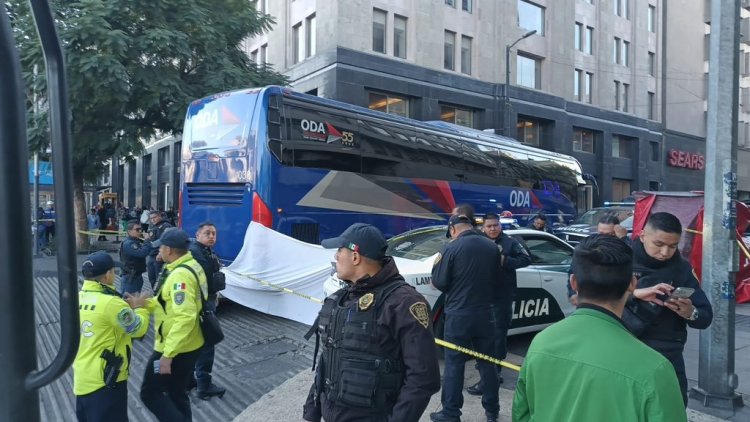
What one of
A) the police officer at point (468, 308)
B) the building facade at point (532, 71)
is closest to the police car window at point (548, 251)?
the police officer at point (468, 308)

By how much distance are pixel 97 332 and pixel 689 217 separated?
831 centimetres

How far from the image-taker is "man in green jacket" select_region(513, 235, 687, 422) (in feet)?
5.27

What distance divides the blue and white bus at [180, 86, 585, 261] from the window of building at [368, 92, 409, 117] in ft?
37.0

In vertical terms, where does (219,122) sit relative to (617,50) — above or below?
below

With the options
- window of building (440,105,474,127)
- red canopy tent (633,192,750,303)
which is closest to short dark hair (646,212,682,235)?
red canopy tent (633,192,750,303)

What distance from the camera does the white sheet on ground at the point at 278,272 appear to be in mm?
8312

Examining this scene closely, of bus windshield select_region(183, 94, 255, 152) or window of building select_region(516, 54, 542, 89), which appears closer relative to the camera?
bus windshield select_region(183, 94, 255, 152)

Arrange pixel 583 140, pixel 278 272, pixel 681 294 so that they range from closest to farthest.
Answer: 1. pixel 681 294
2. pixel 278 272
3. pixel 583 140

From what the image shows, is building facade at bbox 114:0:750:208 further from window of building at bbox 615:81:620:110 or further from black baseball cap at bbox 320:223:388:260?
black baseball cap at bbox 320:223:388:260

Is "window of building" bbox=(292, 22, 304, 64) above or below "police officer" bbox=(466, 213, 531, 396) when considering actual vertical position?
above

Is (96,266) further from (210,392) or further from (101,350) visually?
(210,392)

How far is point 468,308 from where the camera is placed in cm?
469

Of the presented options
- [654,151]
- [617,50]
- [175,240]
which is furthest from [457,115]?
[175,240]

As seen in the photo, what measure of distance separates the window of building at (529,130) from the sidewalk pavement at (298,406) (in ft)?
84.6
